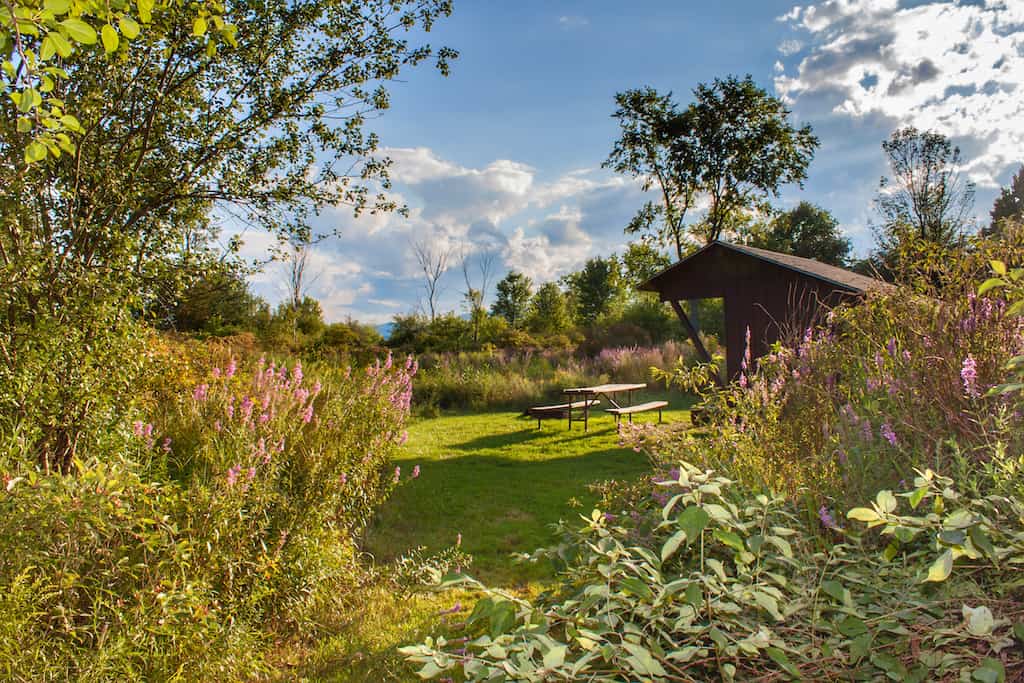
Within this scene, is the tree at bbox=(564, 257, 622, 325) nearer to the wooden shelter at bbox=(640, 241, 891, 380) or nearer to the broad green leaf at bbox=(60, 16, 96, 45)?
the wooden shelter at bbox=(640, 241, 891, 380)

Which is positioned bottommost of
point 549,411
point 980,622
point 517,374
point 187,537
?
point 549,411

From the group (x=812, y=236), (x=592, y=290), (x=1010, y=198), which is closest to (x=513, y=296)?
(x=592, y=290)

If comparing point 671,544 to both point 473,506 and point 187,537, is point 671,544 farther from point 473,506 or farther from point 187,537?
point 473,506

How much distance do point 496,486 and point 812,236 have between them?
36.4 meters

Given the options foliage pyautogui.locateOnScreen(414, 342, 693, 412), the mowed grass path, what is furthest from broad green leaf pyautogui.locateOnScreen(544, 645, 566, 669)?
foliage pyautogui.locateOnScreen(414, 342, 693, 412)

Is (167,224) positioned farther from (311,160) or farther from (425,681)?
(425,681)

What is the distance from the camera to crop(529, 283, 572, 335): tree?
32.3 m

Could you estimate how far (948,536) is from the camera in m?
1.74

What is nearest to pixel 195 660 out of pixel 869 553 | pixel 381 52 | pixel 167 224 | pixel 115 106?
pixel 869 553

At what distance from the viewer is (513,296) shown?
48.6m

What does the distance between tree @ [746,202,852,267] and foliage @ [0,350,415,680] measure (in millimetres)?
29879

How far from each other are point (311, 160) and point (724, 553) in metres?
7.11

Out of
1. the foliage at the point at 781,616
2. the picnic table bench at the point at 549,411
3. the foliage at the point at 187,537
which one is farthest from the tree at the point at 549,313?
the foliage at the point at 781,616

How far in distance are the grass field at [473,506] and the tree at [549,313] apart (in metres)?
17.3
